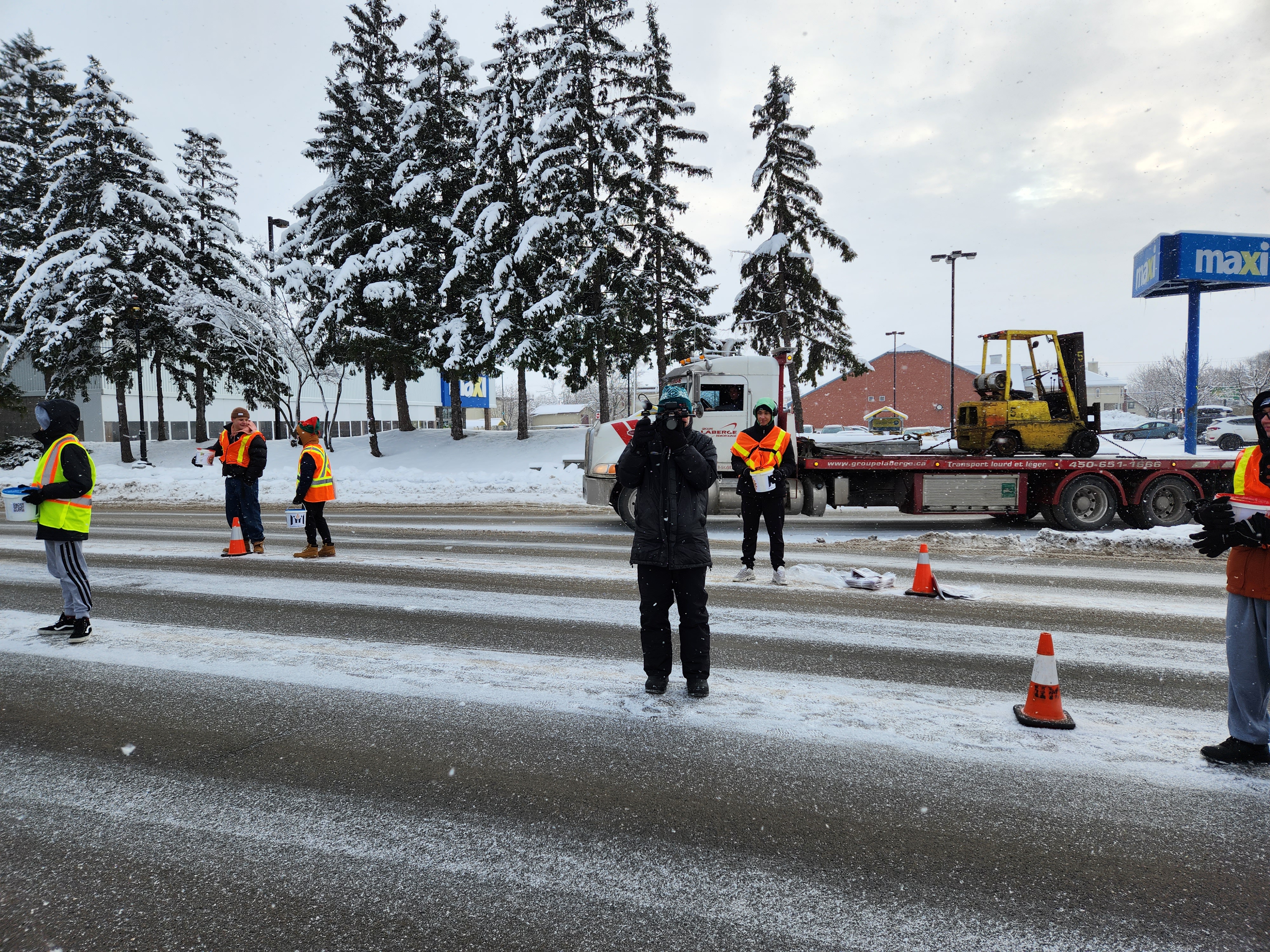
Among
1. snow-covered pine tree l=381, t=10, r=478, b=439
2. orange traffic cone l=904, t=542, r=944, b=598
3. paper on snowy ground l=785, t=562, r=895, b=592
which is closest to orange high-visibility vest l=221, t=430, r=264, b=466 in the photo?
paper on snowy ground l=785, t=562, r=895, b=592

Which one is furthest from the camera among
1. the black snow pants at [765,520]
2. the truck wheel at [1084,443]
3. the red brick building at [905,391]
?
the red brick building at [905,391]

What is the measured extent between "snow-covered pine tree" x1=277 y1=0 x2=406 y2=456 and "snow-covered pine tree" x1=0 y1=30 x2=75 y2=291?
1353 centimetres

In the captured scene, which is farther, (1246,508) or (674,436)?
(674,436)

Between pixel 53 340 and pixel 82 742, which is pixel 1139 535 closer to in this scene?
pixel 82 742

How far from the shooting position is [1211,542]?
3.38 meters

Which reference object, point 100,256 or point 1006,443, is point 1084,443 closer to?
point 1006,443

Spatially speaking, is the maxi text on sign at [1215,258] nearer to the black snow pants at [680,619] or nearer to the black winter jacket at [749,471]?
the black winter jacket at [749,471]

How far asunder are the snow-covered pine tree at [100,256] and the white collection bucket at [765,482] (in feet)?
89.7

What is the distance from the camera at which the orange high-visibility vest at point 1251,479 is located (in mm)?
3334

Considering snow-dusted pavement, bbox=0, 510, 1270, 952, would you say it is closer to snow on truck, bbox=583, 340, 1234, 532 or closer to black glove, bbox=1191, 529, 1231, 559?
black glove, bbox=1191, 529, 1231, 559

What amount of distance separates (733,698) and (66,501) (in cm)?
529

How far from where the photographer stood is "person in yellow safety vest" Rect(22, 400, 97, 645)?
5.57 m

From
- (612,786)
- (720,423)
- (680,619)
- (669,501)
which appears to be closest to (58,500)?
(669,501)

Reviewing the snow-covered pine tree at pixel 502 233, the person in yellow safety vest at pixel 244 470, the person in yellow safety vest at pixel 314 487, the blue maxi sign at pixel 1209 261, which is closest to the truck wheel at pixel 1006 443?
the blue maxi sign at pixel 1209 261
